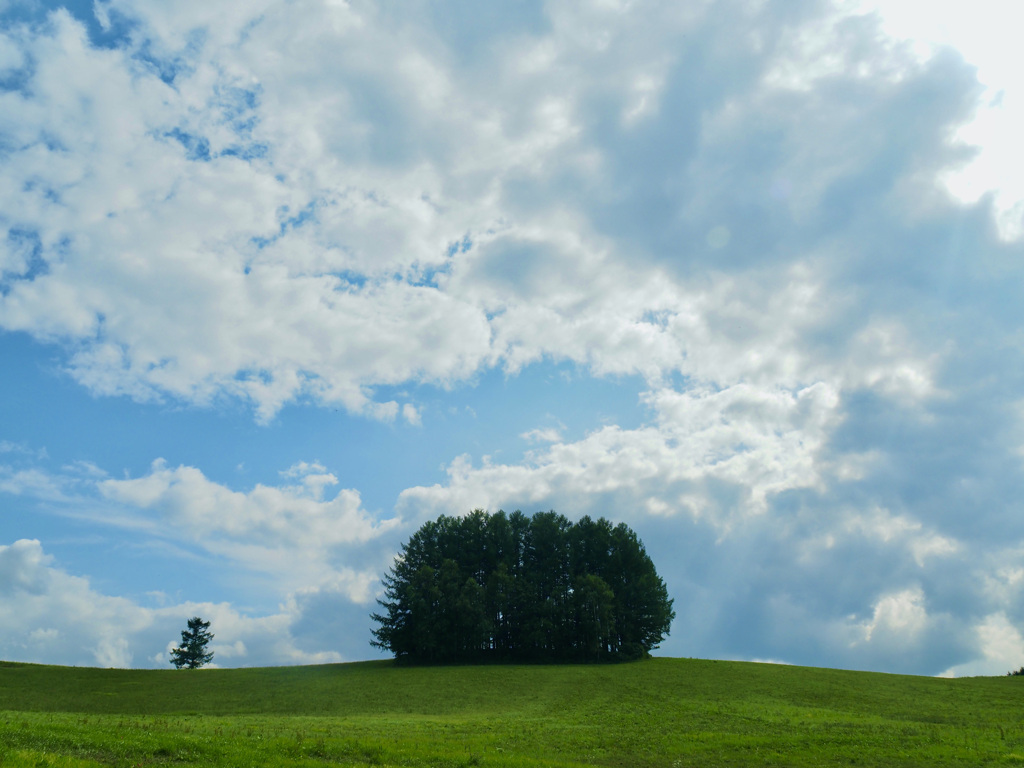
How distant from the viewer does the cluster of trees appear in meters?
82.5

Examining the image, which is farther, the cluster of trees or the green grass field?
the cluster of trees

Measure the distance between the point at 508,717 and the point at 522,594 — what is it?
4895 centimetres

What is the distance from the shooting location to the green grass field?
21.8 metres

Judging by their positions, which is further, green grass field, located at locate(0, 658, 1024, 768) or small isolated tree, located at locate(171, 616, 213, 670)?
small isolated tree, located at locate(171, 616, 213, 670)

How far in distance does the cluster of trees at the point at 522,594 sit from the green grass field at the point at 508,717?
912 cm

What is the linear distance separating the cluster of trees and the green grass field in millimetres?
9123

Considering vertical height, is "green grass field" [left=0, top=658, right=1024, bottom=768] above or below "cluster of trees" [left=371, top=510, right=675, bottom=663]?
below

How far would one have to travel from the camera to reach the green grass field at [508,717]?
21.8m

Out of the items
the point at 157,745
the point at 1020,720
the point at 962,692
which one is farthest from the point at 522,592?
the point at 157,745

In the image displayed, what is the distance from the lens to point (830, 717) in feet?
131

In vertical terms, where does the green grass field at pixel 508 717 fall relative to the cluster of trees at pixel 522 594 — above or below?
below

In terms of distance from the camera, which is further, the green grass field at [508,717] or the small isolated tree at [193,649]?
the small isolated tree at [193,649]

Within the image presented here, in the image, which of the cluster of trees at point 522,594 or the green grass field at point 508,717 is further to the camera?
the cluster of trees at point 522,594

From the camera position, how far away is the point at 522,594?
88312 millimetres
